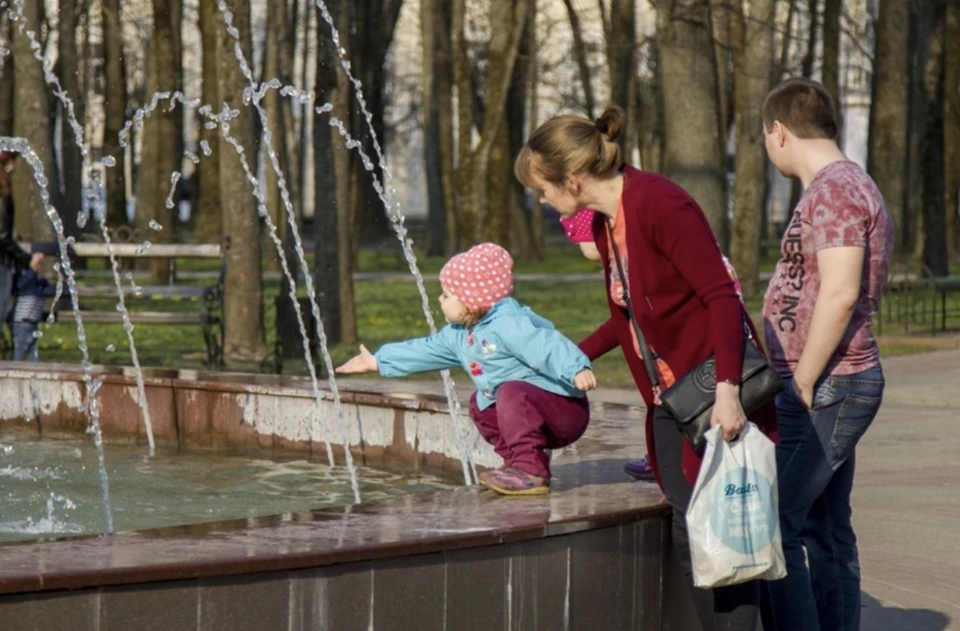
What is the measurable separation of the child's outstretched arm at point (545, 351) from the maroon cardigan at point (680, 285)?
67 cm

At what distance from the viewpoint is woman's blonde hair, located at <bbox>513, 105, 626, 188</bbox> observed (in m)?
4.26

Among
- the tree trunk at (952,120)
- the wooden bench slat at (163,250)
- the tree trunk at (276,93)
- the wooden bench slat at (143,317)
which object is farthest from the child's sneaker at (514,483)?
the tree trunk at (952,120)

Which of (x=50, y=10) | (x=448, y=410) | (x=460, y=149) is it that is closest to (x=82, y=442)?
(x=448, y=410)

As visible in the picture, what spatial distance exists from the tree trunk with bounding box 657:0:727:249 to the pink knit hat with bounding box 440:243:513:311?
448 inches

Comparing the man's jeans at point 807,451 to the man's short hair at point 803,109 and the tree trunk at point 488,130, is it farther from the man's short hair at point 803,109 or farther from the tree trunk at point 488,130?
the tree trunk at point 488,130

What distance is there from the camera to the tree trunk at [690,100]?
16406 millimetres

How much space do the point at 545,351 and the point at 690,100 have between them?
11795 millimetres

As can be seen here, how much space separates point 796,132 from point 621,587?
1306 mm

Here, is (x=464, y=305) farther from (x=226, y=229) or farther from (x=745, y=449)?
(x=226, y=229)

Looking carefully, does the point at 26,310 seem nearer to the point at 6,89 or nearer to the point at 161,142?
the point at 161,142

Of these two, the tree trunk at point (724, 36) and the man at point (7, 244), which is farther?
the tree trunk at point (724, 36)

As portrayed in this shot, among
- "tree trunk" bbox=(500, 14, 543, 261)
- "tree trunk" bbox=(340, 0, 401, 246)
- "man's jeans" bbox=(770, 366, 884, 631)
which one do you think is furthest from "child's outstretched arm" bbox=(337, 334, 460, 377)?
"tree trunk" bbox=(500, 14, 543, 261)

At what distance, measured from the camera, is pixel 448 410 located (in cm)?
700

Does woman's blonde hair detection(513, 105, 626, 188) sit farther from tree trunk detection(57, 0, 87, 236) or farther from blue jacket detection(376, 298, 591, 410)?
tree trunk detection(57, 0, 87, 236)
